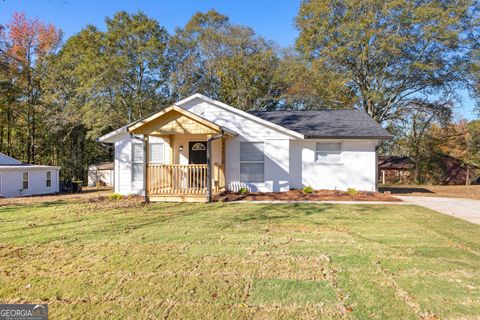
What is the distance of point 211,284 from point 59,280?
193 centimetres

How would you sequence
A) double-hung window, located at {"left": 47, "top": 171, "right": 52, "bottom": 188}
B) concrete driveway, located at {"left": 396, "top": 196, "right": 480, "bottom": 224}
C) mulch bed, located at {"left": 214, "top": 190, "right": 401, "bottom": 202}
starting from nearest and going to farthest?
concrete driveway, located at {"left": 396, "top": 196, "right": 480, "bottom": 224}
mulch bed, located at {"left": 214, "top": 190, "right": 401, "bottom": 202}
double-hung window, located at {"left": 47, "top": 171, "right": 52, "bottom": 188}

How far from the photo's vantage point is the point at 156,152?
13.3m

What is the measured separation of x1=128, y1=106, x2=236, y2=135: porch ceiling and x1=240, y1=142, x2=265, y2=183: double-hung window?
261 cm

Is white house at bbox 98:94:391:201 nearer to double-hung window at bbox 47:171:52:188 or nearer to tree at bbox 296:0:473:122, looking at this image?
tree at bbox 296:0:473:122

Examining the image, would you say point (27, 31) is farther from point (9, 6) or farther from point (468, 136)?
point (468, 136)

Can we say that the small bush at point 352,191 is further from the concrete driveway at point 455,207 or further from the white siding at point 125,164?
the white siding at point 125,164

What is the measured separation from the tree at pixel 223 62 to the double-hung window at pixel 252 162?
13686mm

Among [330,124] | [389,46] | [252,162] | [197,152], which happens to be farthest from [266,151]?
[389,46]

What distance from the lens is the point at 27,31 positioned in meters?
24.4

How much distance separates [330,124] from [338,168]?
2.28 meters

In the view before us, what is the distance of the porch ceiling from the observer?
33.8 ft

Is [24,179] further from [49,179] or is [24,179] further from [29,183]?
[49,179]

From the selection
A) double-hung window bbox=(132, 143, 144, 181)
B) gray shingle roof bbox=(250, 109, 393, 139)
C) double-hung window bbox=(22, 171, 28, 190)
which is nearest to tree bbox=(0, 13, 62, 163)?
double-hung window bbox=(22, 171, 28, 190)

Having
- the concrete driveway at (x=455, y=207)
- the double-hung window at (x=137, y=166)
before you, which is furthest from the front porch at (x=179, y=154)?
the concrete driveway at (x=455, y=207)
